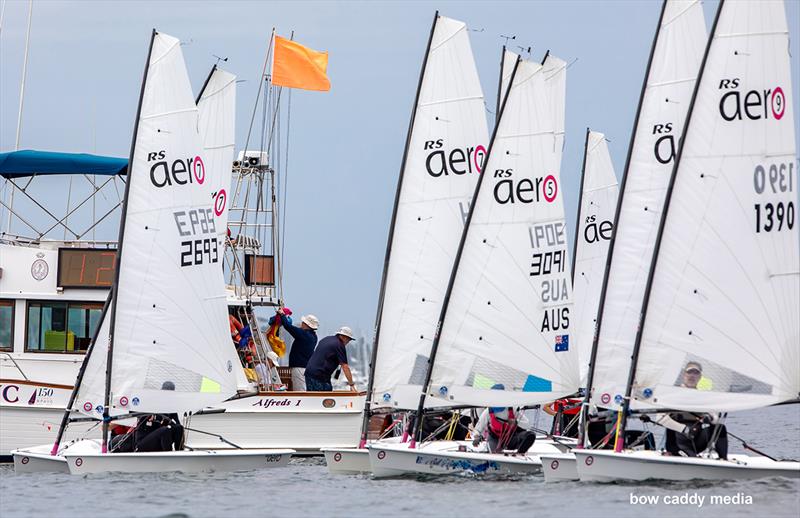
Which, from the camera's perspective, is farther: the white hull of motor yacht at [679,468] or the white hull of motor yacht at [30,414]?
the white hull of motor yacht at [30,414]

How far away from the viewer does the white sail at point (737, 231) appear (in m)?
19.4

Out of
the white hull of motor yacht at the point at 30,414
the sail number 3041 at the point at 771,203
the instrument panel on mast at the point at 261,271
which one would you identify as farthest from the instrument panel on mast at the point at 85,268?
the sail number 3041 at the point at 771,203

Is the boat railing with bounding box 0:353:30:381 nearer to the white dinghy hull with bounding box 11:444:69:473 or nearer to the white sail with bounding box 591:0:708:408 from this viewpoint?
the white dinghy hull with bounding box 11:444:69:473

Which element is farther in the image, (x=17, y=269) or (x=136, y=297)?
(x=17, y=269)

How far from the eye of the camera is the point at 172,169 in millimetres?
22234

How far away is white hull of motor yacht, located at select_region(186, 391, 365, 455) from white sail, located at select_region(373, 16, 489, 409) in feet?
7.91

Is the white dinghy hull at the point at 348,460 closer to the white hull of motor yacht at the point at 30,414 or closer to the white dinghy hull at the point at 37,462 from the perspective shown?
the white dinghy hull at the point at 37,462

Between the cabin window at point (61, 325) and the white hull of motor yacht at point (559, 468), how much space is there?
929 centimetres

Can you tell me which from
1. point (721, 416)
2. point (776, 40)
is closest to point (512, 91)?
point (776, 40)

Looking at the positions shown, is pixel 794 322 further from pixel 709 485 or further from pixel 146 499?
pixel 146 499

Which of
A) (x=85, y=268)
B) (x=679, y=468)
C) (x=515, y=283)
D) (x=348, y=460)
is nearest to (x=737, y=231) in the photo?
(x=679, y=468)

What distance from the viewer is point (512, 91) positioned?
22328mm

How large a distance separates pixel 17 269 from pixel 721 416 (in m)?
12.3

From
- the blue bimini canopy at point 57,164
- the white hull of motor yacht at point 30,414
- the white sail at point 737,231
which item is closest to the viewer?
the white sail at point 737,231
